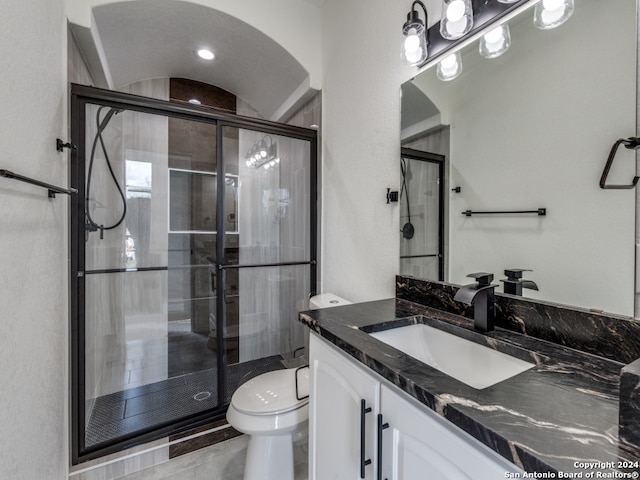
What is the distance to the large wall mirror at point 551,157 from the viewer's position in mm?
835

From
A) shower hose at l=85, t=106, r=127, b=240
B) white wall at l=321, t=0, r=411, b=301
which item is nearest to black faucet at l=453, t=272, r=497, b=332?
white wall at l=321, t=0, r=411, b=301

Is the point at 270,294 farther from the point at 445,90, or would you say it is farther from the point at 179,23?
the point at 179,23

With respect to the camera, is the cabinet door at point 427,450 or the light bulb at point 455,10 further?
the light bulb at point 455,10

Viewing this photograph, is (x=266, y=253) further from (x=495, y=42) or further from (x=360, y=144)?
(x=495, y=42)

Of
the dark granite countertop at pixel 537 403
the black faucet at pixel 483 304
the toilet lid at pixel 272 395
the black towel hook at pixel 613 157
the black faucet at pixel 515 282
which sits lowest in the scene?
the toilet lid at pixel 272 395

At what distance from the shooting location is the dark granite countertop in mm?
448

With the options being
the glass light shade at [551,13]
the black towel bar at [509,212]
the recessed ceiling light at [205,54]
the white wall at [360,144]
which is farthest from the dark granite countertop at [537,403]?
the recessed ceiling light at [205,54]

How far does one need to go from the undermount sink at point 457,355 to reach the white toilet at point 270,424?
63 centimetres

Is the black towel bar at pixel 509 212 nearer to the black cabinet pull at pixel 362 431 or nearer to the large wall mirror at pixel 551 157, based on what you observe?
the large wall mirror at pixel 551 157

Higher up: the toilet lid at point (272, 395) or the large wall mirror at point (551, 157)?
the large wall mirror at point (551, 157)

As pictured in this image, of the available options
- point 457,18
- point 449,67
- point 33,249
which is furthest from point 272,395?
point 457,18

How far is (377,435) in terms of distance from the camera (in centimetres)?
79

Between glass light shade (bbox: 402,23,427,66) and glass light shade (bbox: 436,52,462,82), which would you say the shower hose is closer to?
glass light shade (bbox: 402,23,427,66)

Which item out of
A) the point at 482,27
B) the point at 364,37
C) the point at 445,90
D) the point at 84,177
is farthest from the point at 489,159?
the point at 84,177
